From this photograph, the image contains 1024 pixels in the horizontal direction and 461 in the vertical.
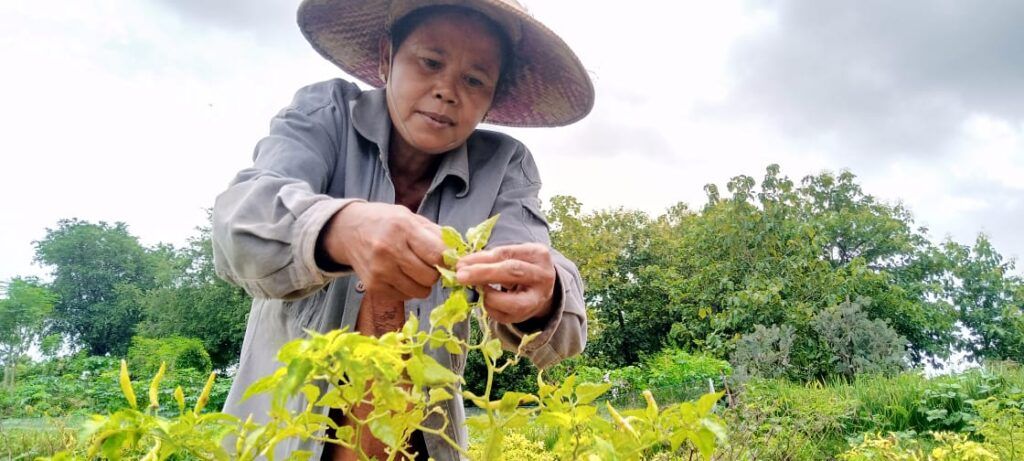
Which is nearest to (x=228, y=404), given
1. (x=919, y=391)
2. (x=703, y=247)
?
(x=919, y=391)

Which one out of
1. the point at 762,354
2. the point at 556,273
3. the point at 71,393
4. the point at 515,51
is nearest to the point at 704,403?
the point at 556,273

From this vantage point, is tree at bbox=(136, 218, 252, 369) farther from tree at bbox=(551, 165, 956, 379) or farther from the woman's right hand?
the woman's right hand

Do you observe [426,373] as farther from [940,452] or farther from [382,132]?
[940,452]

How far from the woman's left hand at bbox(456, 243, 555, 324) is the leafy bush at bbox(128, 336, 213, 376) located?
587 inches

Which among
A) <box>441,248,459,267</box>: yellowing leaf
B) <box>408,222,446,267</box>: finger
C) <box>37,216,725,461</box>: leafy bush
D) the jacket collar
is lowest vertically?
<box>37,216,725,461</box>: leafy bush

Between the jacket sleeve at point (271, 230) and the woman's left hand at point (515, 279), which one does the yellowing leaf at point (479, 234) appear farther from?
the jacket sleeve at point (271, 230)

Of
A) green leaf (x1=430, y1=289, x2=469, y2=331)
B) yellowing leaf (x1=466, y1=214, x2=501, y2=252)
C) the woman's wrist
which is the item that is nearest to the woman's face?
the woman's wrist

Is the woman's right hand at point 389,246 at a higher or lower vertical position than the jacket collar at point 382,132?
lower

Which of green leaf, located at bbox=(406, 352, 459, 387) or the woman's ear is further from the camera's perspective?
the woman's ear

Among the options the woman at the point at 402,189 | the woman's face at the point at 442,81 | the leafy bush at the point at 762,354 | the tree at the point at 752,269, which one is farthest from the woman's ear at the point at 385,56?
the tree at the point at 752,269

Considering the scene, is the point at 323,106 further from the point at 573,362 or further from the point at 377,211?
the point at 573,362

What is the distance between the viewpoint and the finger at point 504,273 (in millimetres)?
614

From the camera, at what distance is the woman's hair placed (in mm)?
1304

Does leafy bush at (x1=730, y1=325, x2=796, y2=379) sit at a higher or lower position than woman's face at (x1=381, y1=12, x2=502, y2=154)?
lower
